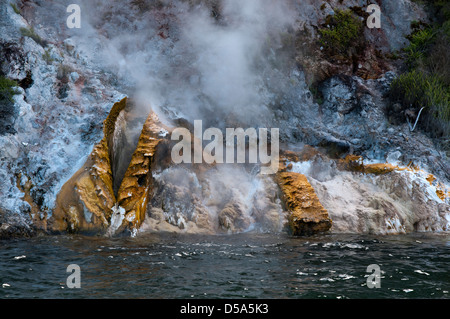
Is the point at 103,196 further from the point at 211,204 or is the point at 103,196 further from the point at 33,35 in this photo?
the point at 33,35

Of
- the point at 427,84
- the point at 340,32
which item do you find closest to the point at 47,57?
the point at 340,32

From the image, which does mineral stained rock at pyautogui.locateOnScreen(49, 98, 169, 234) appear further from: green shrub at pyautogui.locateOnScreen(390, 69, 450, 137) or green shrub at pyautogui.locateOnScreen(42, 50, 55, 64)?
green shrub at pyautogui.locateOnScreen(390, 69, 450, 137)

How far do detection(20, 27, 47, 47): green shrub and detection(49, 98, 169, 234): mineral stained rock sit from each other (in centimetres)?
319

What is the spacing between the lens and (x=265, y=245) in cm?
604

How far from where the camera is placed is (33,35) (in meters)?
8.89

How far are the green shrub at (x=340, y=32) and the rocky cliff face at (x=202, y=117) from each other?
9cm

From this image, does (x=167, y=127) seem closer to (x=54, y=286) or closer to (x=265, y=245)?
(x=265, y=245)

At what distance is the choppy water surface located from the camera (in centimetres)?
389

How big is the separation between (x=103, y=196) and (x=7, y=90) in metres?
3.18

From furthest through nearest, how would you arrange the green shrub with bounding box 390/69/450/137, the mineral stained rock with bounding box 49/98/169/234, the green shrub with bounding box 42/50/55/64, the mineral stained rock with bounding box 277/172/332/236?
the green shrub with bounding box 390/69/450/137, the green shrub with bounding box 42/50/55/64, the mineral stained rock with bounding box 277/172/332/236, the mineral stained rock with bounding box 49/98/169/234

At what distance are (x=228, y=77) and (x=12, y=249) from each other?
23.5 ft

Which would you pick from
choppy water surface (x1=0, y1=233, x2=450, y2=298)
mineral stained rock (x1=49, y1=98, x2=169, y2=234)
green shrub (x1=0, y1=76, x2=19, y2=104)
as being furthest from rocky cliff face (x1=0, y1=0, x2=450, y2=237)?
choppy water surface (x1=0, y1=233, x2=450, y2=298)

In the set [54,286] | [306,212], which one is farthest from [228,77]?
[54,286]

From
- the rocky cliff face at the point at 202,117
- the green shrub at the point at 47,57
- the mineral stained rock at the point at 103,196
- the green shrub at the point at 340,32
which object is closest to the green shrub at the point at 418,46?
the rocky cliff face at the point at 202,117
